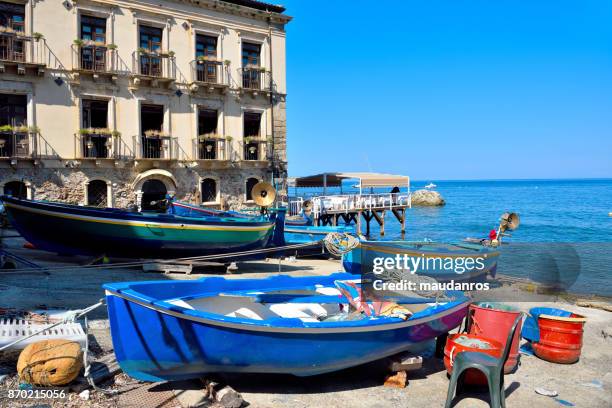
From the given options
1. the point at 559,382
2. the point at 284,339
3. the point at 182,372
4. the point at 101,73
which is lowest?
the point at 559,382

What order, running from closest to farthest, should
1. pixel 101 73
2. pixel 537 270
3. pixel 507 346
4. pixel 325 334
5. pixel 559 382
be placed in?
1. pixel 507 346
2. pixel 325 334
3. pixel 559 382
4. pixel 537 270
5. pixel 101 73

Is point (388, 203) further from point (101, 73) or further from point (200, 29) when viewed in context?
point (101, 73)

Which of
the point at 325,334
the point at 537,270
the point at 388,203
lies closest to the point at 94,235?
the point at 325,334

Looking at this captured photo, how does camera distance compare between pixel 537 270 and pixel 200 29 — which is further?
pixel 200 29

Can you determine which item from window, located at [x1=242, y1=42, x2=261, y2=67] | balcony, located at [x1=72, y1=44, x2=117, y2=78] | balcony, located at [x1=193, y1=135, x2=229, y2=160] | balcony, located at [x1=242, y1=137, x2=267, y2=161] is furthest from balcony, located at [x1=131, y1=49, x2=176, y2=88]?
balcony, located at [x1=242, y1=137, x2=267, y2=161]

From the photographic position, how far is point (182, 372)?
5.89 m

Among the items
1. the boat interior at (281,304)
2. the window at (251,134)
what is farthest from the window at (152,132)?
the boat interior at (281,304)

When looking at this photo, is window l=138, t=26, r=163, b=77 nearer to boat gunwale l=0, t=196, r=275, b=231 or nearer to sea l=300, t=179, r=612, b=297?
boat gunwale l=0, t=196, r=275, b=231

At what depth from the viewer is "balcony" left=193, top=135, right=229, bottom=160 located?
2260cm

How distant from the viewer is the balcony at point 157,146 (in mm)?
21344

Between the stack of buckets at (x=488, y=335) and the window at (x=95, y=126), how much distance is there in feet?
57.2

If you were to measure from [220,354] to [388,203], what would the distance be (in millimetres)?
25970

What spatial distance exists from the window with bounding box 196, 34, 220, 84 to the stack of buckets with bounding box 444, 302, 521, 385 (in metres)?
18.6

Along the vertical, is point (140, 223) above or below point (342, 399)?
above
